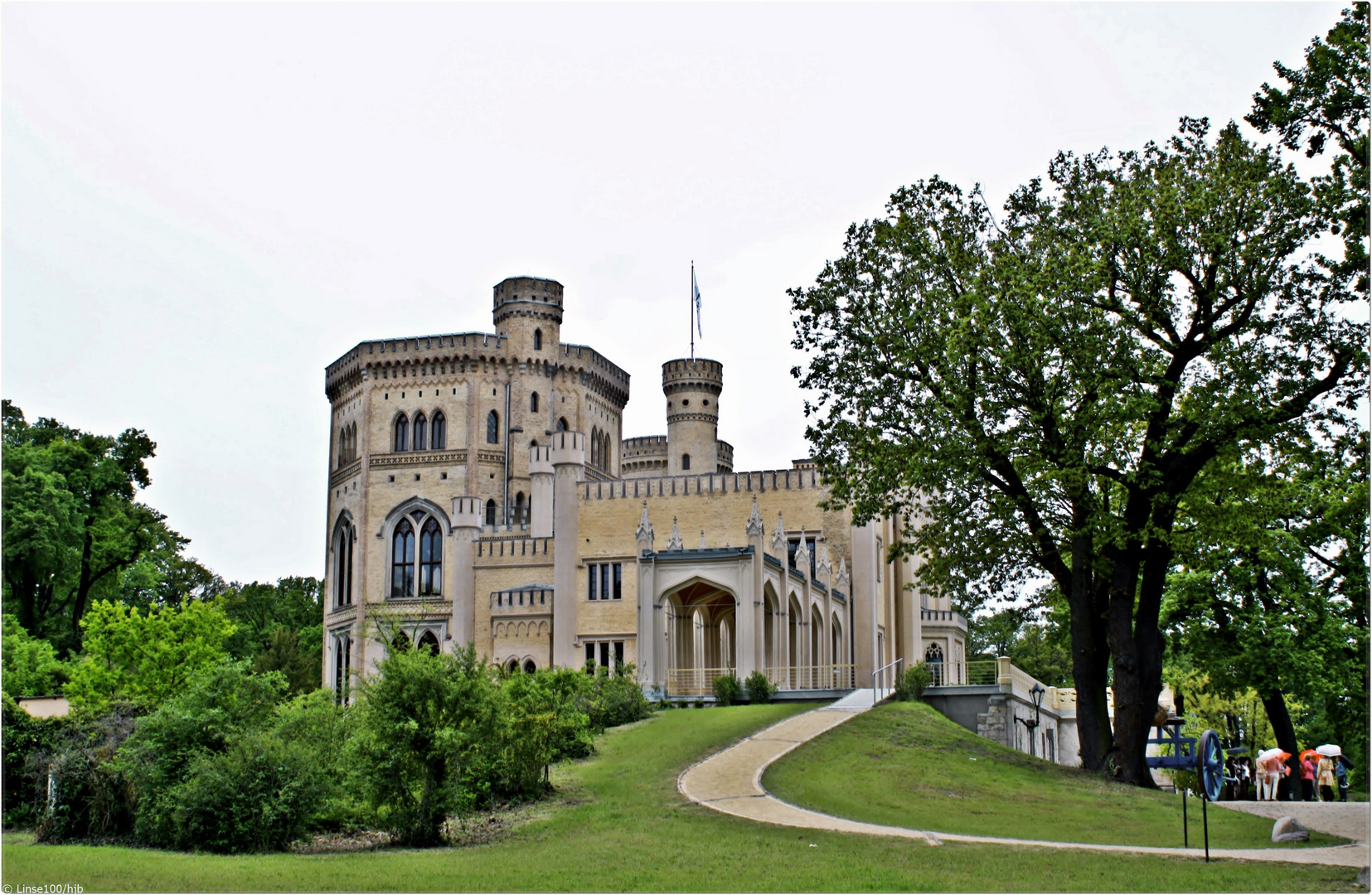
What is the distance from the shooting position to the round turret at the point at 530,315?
Answer: 65.8 metres

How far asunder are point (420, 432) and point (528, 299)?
8.27 meters

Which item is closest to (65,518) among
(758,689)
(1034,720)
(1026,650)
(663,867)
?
(758,689)

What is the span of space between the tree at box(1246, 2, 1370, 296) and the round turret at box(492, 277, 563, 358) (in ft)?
159

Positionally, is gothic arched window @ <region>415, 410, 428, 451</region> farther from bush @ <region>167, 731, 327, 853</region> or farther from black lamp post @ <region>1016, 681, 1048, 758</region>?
bush @ <region>167, 731, 327, 853</region>

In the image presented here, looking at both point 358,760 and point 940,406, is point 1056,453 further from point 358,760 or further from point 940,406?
point 358,760

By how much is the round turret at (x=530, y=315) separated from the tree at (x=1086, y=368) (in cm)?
3982

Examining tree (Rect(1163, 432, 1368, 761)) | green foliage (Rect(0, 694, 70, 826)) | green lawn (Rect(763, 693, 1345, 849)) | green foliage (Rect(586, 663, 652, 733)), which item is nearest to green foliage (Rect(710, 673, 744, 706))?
green foliage (Rect(586, 663, 652, 733))

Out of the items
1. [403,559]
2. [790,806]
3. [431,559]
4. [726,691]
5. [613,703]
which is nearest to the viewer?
[790,806]

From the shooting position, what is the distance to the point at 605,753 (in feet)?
83.0

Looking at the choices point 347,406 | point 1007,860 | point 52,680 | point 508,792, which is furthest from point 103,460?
point 1007,860

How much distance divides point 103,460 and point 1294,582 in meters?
39.1

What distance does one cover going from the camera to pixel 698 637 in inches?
1737

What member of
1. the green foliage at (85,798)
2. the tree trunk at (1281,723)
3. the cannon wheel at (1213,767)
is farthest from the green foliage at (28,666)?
the tree trunk at (1281,723)

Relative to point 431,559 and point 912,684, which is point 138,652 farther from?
point 431,559
